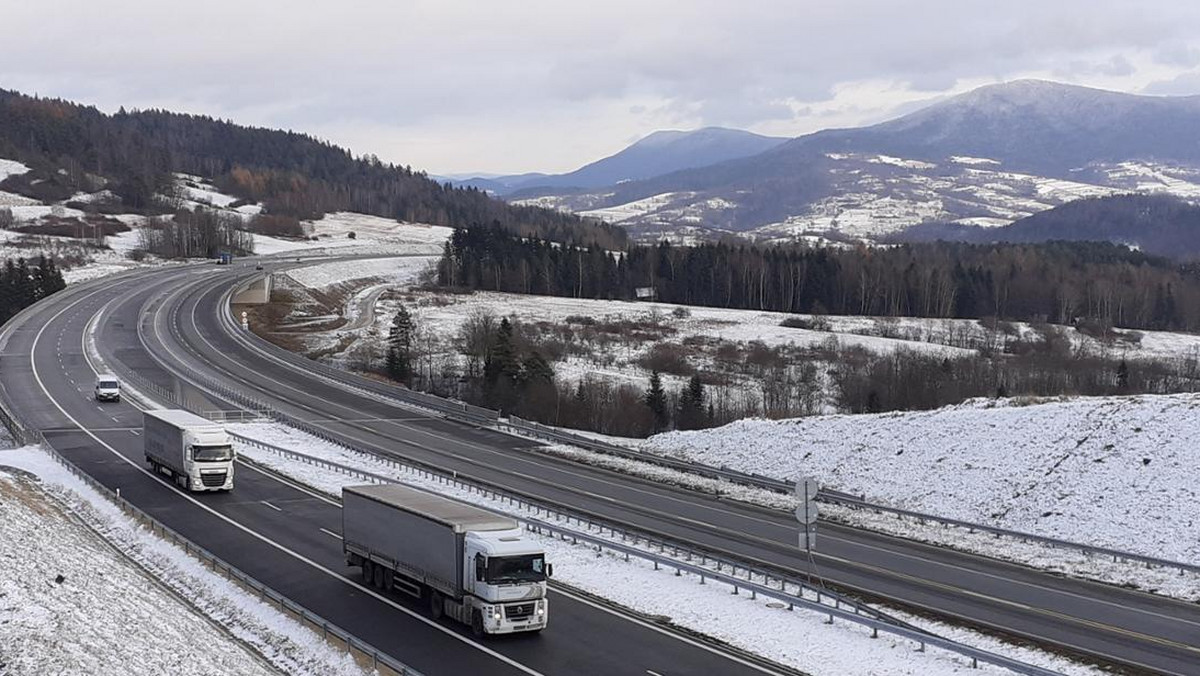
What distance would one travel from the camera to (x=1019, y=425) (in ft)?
155

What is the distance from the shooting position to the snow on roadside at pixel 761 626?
2455 cm

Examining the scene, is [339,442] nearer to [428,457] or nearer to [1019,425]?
[428,457]

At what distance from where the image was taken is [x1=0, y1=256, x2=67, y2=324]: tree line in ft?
356

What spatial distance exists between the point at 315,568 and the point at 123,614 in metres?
9.55

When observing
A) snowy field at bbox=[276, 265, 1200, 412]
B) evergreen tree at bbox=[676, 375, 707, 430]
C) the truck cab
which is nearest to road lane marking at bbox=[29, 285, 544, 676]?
the truck cab

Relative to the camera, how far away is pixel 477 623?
26.0 meters

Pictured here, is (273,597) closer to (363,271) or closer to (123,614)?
(123,614)

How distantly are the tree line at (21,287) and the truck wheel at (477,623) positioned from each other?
10010 centimetres

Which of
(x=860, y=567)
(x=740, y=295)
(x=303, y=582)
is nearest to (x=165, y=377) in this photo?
(x=303, y=582)

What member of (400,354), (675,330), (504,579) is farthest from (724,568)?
(675,330)

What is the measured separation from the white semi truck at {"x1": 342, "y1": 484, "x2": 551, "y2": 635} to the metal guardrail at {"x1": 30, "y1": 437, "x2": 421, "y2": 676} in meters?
2.51

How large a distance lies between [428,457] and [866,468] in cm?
2308

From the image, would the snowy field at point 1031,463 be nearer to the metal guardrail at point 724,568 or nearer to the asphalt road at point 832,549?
the asphalt road at point 832,549

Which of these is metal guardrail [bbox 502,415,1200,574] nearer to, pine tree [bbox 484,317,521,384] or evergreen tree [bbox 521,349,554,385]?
evergreen tree [bbox 521,349,554,385]
